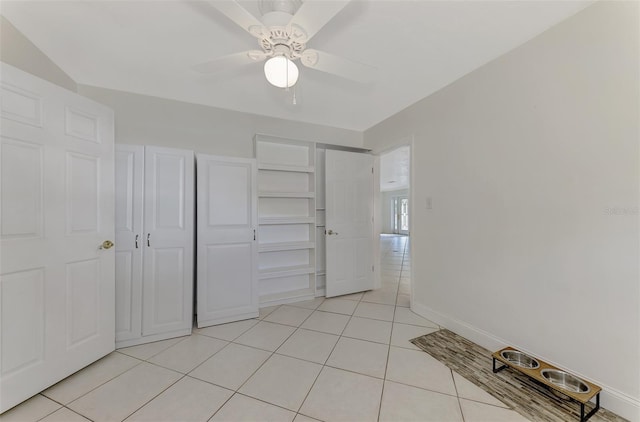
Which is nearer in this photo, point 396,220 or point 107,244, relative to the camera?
point 107,244

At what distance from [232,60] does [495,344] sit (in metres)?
2.93

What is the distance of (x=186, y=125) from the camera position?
2.77 meters

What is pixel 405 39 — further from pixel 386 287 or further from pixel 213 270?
pixel 386 287

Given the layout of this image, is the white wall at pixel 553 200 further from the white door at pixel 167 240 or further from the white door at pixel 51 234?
the white door at pixel 51 234

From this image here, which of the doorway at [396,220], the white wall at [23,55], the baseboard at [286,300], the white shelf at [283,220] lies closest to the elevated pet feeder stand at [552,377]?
the doorway at [396,220]

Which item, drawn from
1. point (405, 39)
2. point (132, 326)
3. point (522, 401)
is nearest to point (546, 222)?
point (522, 401)

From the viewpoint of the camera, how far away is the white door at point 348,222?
11.0 feet

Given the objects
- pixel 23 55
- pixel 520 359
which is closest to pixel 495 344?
pixel 520 359

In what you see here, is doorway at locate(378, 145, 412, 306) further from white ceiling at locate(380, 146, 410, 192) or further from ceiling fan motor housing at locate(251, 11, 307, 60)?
ceiling fan motor housing at locate(251, 11, 307, 60)

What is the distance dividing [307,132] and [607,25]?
276 centimetres

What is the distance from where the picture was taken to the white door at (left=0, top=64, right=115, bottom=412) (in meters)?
1.42

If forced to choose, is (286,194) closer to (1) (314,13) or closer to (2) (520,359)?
(1) (314,13)

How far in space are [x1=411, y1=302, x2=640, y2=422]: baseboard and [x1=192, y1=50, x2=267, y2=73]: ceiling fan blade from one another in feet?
9.07

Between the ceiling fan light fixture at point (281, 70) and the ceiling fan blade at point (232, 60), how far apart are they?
121 mm
